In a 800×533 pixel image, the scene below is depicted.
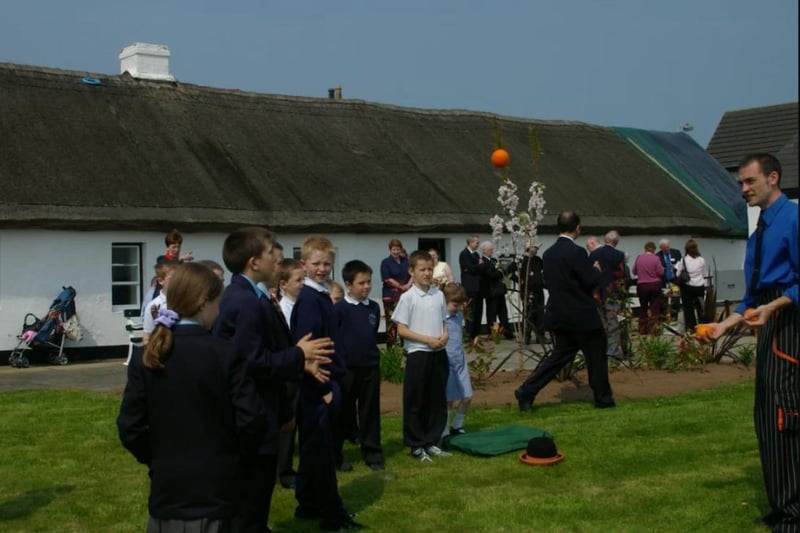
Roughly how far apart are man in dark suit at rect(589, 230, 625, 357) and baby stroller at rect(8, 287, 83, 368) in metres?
8.95

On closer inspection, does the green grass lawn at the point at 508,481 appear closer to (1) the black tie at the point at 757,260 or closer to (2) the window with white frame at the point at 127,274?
(1) the black tie at the point at 757,260

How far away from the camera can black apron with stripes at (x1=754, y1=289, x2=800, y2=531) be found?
20.0ft

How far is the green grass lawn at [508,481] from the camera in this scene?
7.06 metres

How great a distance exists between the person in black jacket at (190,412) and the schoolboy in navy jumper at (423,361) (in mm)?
4024

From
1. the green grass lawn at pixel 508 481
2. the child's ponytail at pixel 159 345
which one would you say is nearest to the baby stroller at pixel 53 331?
the green grass lawn at pixel 508 481

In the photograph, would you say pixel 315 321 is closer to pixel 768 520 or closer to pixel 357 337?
Answer: pixel 357 337

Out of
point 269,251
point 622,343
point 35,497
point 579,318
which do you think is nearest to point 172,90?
point 622,343

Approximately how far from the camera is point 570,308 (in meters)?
11.0

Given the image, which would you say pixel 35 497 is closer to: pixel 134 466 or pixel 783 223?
pixel 134 466

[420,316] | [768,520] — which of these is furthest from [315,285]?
[768,520]

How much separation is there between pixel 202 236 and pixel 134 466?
1194 centimetres

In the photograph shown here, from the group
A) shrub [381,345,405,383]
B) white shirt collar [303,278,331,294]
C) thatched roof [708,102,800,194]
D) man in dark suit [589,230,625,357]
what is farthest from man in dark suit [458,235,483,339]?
thatched roof [708,102,800,194]

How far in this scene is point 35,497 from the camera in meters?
7.90

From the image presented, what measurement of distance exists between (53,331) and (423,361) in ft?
35.6
